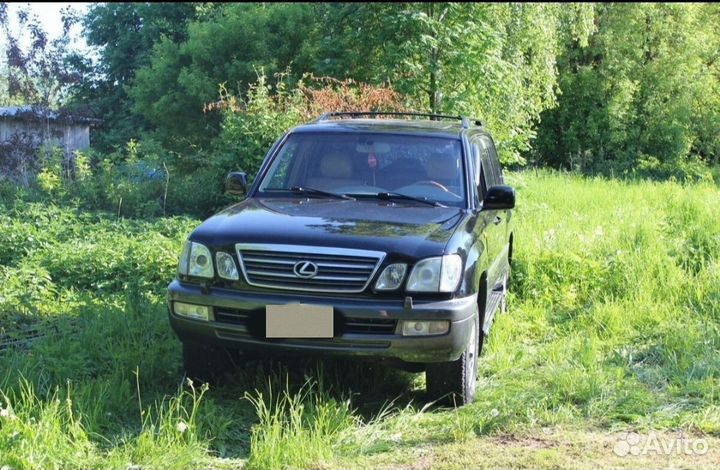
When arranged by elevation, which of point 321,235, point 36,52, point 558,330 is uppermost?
point 36,52

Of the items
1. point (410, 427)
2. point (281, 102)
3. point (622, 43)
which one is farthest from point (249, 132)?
point (622, 43)

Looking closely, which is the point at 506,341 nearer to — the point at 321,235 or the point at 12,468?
the point at 321,235

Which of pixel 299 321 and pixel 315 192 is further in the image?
pixel 315 192

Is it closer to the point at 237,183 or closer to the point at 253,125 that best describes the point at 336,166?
the point at 237,183

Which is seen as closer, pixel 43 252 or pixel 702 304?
pixel 702 304

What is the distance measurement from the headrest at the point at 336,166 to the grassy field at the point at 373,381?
1359mm

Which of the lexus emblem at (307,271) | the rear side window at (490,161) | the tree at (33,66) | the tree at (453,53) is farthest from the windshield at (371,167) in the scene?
the tree at (33,66)

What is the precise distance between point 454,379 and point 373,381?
0.71 metres

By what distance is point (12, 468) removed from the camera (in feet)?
11.0

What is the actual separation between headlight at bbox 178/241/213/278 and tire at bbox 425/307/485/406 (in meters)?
1.43

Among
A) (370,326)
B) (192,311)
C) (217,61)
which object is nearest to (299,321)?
(370,326)

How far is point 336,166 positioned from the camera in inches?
209

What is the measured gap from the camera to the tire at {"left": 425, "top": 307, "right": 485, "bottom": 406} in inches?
170

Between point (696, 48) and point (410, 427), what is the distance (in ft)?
74.8
